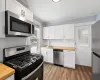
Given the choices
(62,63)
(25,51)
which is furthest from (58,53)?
(25,51)

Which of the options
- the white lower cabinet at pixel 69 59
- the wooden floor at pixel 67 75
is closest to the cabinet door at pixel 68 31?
the white lower cabinet at pixel 69 59

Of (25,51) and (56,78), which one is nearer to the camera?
(25,51)

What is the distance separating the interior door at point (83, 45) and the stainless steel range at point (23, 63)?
2606 millimetres

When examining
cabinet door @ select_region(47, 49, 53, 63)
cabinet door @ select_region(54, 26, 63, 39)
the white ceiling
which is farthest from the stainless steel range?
cabinet door @ select_region(54, 26, 63, 39)

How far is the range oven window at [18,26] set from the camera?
1172 millimetres

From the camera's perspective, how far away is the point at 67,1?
6.31 ft

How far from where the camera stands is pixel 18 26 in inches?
51.7

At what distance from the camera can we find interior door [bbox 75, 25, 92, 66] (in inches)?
128

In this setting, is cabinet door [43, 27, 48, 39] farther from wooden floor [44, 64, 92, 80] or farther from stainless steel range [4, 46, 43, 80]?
stainless steel range [4, 46, 43, 80]

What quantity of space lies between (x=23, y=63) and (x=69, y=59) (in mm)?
2339

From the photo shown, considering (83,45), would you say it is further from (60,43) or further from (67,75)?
(67,75)

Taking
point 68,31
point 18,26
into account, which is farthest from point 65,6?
point 18,26

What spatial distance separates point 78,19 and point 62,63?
2381mm

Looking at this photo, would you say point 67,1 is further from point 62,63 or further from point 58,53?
point 62,63
